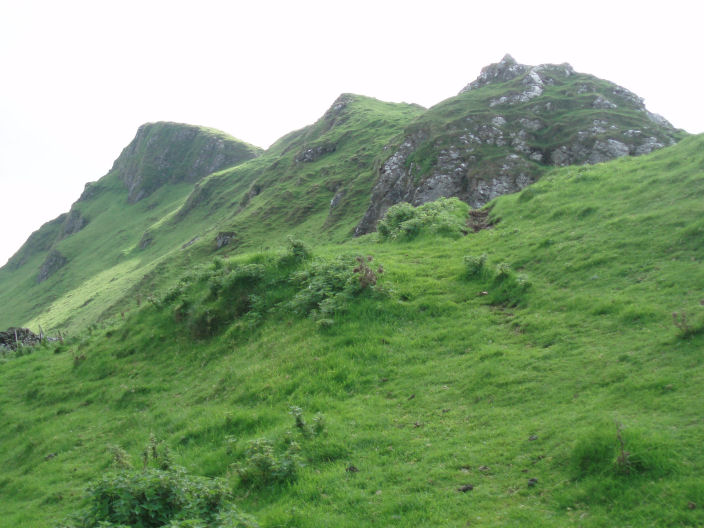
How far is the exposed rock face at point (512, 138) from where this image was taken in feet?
166

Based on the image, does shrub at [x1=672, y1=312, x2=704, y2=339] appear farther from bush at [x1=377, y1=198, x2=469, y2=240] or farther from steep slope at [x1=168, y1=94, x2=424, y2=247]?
steep slope at [x1=168, y1=94, x2=424, y2=247]

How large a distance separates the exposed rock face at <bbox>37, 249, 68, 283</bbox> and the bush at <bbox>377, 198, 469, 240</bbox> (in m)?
167

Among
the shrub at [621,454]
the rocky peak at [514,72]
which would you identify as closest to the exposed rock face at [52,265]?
the rocky peak at [514,72]

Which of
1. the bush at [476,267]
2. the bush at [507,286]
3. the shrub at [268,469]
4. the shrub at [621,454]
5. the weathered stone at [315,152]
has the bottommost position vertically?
the shrub at [621,454]

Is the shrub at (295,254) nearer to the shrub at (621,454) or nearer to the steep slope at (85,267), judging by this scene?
the shrub at (621,454)

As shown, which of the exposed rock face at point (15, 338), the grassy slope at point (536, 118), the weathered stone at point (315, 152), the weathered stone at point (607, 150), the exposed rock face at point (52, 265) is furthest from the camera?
the exposed rock face at point (52, 265)

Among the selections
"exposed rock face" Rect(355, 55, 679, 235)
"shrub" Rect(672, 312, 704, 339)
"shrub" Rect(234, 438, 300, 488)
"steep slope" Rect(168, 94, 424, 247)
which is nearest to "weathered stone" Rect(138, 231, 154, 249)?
"steep slope" Rect(168, 94, 424, 247)

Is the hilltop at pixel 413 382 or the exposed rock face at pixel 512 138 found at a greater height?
the exposed rock face at pixel 512 138

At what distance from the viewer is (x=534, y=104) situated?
62.6 m

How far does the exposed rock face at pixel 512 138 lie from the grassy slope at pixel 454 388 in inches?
1136

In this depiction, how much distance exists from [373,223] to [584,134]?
90.6 ft

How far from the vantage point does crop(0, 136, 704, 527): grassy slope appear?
762 cm

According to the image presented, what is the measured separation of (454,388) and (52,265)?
18616cm

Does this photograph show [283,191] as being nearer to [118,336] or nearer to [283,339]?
[118,336]
